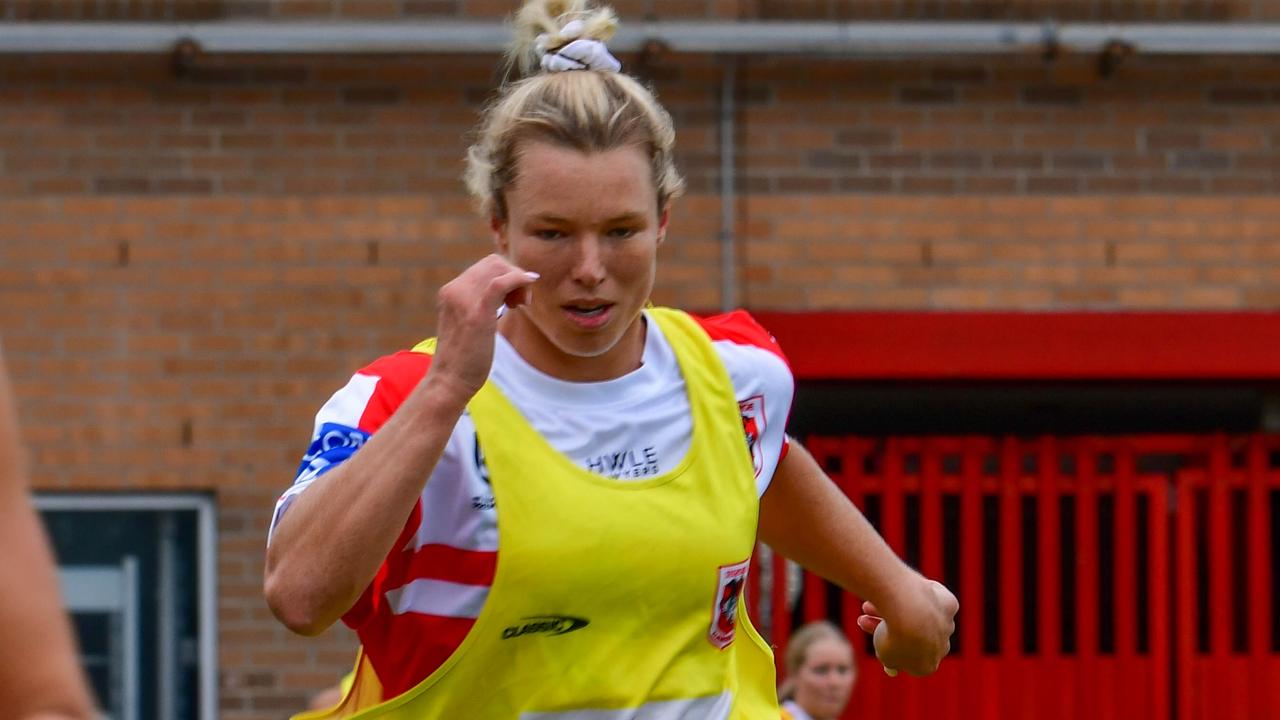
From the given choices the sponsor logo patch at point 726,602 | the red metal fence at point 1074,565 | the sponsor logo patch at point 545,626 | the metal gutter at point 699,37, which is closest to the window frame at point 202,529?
the metal gutter at point 699,37

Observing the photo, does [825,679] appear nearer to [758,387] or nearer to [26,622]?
[758,387]

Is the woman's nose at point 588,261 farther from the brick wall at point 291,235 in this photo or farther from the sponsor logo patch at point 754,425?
the brick wall at point 291,235

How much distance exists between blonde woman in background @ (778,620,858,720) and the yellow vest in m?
3.81

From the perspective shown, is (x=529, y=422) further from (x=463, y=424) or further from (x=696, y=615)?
(x=696, y=615)

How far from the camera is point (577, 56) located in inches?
124

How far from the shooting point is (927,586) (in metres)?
3.27

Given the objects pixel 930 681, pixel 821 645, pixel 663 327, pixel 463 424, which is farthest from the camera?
pixel 930 681

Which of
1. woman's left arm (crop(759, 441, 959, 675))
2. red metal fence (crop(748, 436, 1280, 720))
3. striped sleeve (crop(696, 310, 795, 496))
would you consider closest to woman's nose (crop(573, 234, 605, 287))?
striped sleeve (crop(696, 310, 795, 496))

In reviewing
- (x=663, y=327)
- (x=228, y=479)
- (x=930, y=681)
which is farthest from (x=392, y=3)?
(x=663, y=327)

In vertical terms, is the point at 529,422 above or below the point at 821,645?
above

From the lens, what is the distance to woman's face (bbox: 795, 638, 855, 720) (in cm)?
673

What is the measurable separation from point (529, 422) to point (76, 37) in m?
4.74

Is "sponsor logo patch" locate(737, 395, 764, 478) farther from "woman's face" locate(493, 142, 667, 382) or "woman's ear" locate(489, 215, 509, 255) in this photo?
"woman's ear" locate(489, 215, 509, 255)

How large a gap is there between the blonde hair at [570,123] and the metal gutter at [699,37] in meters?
4.04
